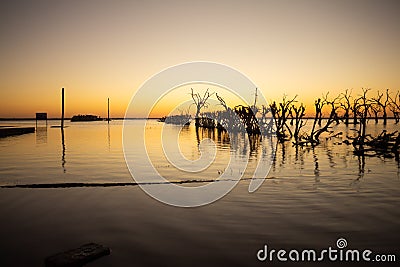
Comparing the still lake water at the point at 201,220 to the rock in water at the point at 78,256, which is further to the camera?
the still lake water at the point at 201,220

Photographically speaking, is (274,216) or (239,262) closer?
(239,262)

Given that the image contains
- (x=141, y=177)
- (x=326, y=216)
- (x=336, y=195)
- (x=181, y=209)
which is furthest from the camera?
A: (x=141, y=177)

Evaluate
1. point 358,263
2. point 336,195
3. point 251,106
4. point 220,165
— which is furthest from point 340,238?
point 251,106

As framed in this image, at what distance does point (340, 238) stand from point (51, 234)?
5060 millimetres

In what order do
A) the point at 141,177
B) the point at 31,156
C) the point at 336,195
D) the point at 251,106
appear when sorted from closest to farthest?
the point at 336,195 → the point at 141,177 → the point at 31,156 → the point at 251,106

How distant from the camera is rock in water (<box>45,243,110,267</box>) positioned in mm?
4675

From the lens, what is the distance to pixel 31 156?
59.3ft

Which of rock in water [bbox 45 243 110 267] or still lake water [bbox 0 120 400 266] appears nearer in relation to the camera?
rock in water [bbox 45 243 110 267]

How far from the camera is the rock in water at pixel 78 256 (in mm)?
4675

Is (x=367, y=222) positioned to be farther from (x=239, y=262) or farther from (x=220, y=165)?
(x=220, y=165)

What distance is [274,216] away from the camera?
7.12 m

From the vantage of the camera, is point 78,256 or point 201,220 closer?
point 78,256

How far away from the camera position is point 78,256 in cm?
486

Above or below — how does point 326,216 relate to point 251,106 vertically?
below
